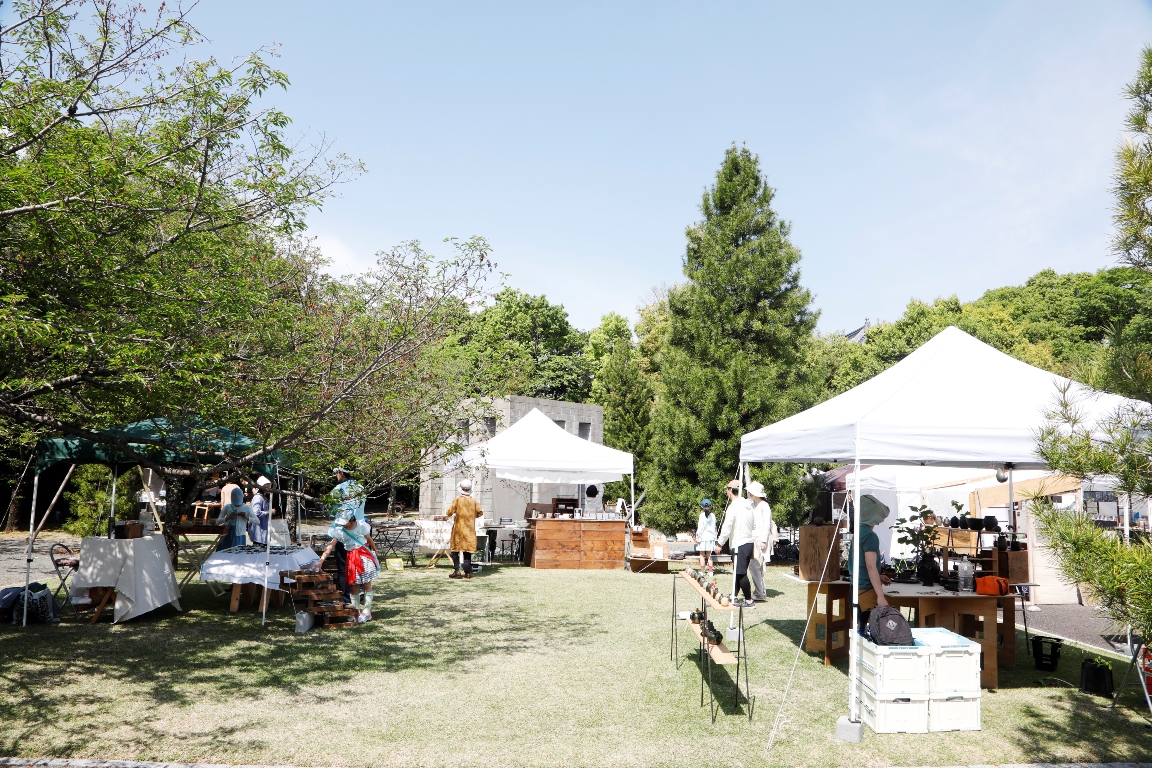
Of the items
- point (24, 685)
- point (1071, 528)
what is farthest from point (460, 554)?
point (1071, 528)

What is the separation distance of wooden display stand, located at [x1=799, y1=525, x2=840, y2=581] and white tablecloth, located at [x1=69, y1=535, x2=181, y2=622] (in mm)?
7348

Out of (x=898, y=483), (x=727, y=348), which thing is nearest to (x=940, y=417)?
(x=898, y=483)

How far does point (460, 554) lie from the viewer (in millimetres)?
14133

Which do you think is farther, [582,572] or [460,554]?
[582,572]

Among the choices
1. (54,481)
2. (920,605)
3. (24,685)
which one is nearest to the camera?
(24,685)

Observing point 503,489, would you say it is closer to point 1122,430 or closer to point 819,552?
point 819,552

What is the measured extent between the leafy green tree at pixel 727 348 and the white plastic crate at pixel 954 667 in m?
11.8

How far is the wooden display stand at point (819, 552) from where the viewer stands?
806 cm

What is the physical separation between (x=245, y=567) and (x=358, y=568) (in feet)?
4.12

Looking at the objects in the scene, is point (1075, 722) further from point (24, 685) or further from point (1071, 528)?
point (24, 685)

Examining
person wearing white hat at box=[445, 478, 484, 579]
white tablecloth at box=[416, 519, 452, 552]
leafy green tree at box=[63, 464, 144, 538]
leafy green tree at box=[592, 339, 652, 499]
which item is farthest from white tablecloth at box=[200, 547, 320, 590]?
leafy green tree at box=[592, 339, 652, 499]

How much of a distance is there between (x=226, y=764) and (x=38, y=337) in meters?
2.90

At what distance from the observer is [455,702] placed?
632 centimetres

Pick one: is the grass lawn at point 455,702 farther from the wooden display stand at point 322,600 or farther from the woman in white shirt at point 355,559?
the woman in white shirt at point 355,559
